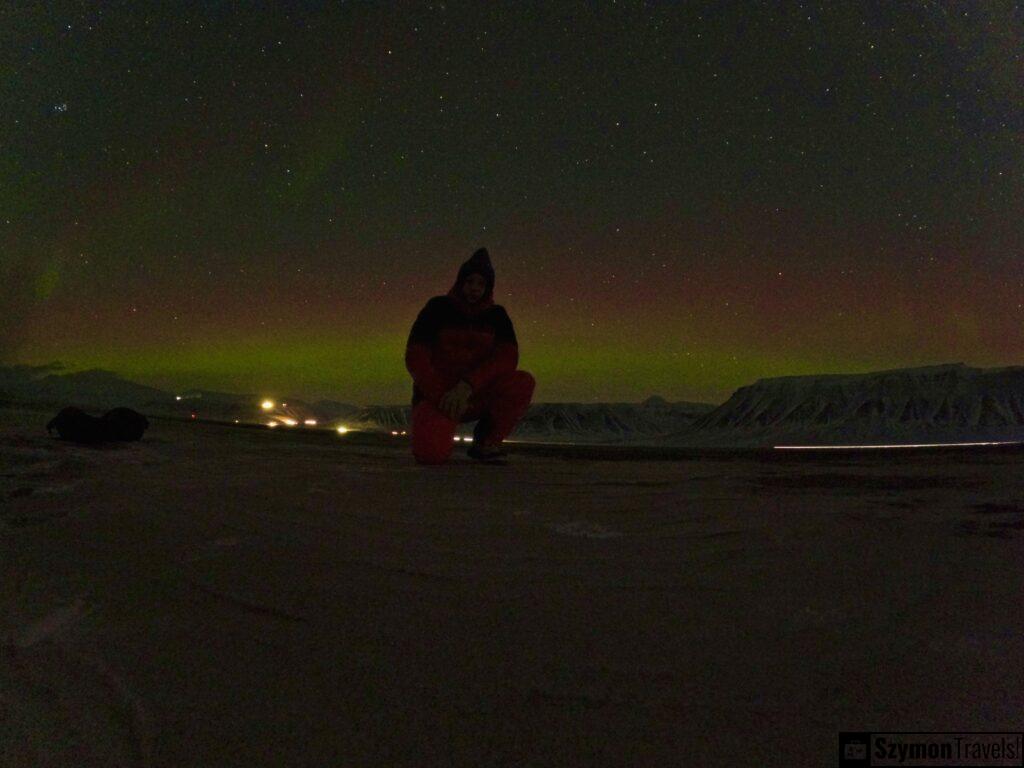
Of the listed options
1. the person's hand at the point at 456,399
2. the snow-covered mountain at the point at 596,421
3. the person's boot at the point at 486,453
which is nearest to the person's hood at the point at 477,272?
the person's hand at the point at 456,399

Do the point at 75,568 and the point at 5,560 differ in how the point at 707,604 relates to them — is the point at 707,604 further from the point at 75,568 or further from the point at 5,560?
the point at 5,560

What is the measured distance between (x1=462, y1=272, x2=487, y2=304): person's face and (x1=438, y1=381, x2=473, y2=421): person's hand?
2.31ft

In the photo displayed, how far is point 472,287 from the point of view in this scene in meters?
4.21

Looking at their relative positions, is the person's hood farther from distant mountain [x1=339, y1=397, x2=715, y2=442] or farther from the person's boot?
distant mountain [x1=339, y1=397, x2=715, y2=442]

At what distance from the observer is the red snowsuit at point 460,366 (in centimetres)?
400

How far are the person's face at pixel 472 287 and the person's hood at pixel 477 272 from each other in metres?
0.02

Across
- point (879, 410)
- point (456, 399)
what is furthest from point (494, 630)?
point (879, 410)

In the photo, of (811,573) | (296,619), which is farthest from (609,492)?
(296,619)

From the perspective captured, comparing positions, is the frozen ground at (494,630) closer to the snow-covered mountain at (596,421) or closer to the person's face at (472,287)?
the person's face at (472,287)

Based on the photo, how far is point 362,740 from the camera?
2.55 ft

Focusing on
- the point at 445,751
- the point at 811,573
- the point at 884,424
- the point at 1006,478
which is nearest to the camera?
the point at 445,751

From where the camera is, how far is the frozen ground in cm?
79

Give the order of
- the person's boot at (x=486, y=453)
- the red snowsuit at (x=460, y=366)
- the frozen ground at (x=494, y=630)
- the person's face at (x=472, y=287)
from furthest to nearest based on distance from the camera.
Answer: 1. the person's boot at (x=486, y=453)
2. the person's face at (x=472, y=287)
3. the red snowsuit at (x=460, y=366)
4. the frozen ground at (x=494, y=630)

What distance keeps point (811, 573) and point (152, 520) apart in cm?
216
